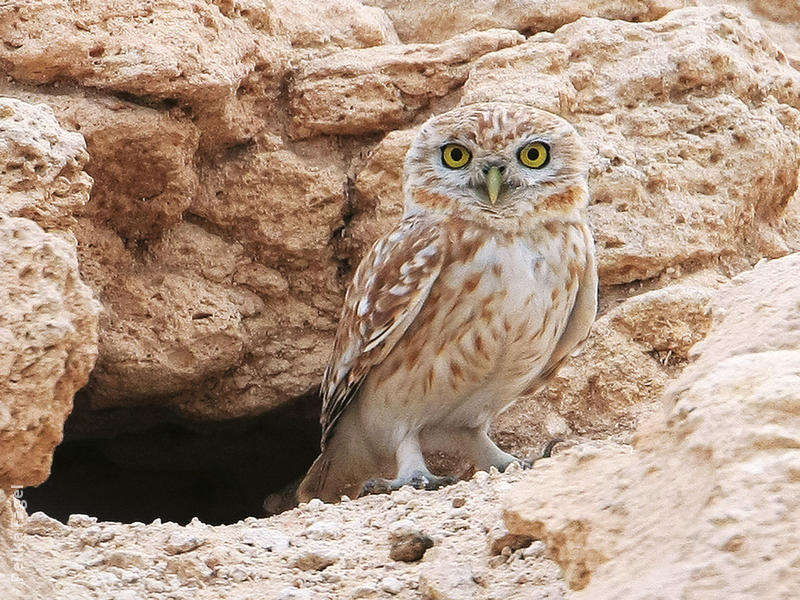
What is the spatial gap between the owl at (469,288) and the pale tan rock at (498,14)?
1.68 metres

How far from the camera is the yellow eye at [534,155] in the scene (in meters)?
4.57

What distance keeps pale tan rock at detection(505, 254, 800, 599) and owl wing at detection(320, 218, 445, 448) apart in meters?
2.08

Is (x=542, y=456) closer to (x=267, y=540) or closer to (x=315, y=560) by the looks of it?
(x=267, y=540)

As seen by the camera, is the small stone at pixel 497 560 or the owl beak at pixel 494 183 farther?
the owl beak at pixel 494 183

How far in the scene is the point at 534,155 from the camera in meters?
4.60

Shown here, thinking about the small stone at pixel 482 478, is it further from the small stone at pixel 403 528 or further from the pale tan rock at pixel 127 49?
the pale tan rock at pixel 127 49

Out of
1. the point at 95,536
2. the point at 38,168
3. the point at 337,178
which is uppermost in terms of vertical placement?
the point at 38,168

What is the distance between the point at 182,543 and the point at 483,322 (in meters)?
1.78

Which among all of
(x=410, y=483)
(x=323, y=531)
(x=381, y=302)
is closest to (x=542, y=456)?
(x=410, y=483)

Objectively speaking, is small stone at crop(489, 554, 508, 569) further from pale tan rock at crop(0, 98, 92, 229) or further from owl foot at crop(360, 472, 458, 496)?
owl foot at crop(360, 472, 458, 496)

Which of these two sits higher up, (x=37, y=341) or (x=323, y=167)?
(x=37, y=341)

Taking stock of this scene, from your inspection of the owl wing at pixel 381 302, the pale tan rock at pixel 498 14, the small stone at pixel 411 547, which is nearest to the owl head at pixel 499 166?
the owl wing at pixel 381 302

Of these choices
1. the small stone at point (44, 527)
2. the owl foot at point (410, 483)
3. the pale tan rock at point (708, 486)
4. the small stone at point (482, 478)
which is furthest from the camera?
the owl foot at point (410, 483)

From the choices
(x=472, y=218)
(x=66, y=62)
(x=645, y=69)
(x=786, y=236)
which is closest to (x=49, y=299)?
(x=472, y=218)
